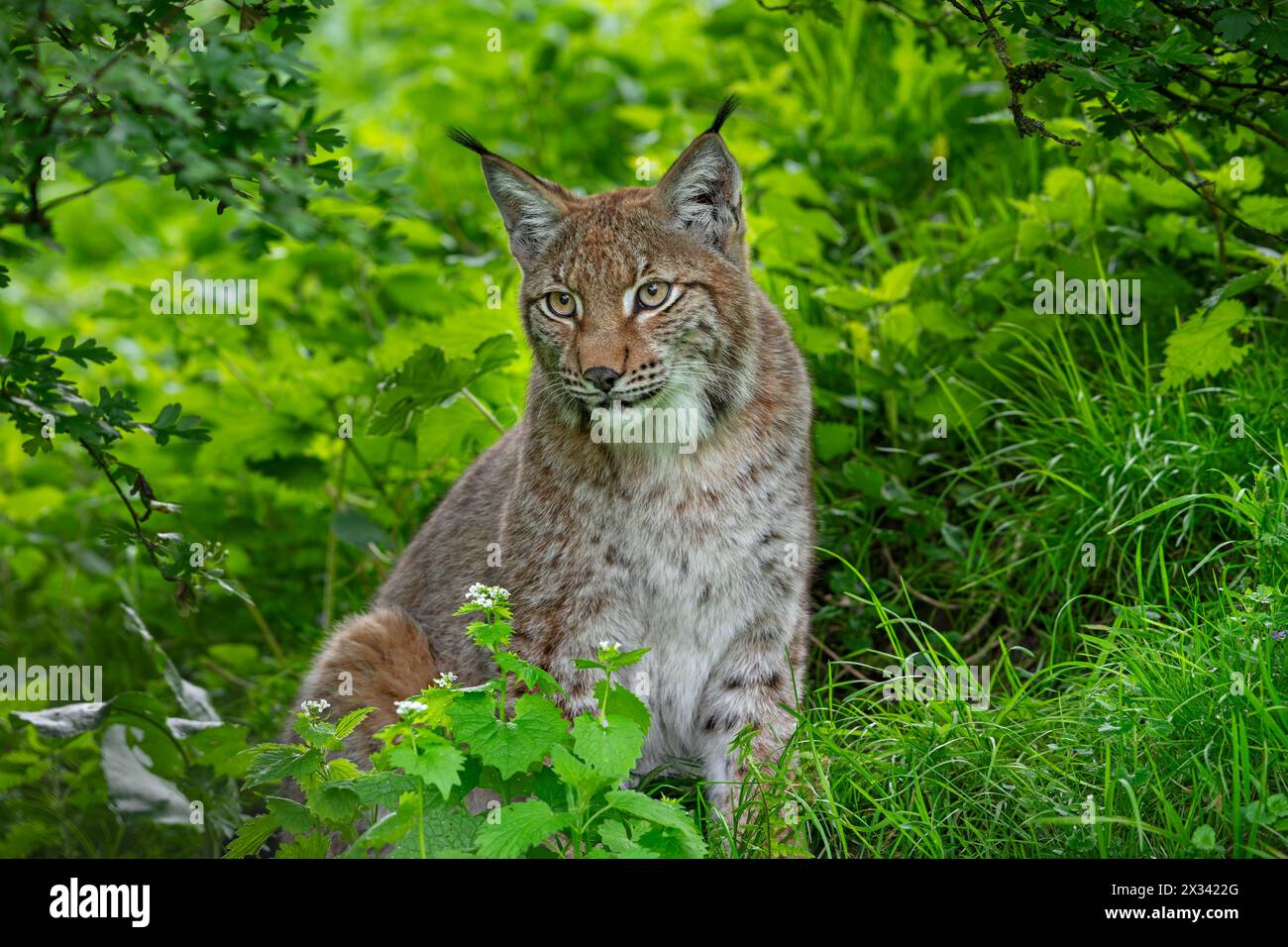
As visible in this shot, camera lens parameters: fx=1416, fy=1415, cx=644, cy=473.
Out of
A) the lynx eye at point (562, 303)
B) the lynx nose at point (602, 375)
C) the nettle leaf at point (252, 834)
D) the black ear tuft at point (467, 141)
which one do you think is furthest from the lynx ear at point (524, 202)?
the nettle leaf at point (252, 834)

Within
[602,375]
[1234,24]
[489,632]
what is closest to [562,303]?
[602,375]

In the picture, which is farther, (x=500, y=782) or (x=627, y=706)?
(x=627, y=706)

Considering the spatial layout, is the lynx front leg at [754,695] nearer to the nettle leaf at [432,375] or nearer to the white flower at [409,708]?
the white flower at [409,708]

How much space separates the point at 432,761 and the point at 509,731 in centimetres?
24

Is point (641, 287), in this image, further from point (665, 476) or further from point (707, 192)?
point (665, 476)

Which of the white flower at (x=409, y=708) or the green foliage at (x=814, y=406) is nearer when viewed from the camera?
the white flower at (x=409, y=708)

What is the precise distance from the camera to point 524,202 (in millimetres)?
4430

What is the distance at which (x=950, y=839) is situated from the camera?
3793mm

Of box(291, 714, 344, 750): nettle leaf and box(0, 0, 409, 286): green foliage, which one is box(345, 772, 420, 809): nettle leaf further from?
box(0, 0, 409, 286): green foliage

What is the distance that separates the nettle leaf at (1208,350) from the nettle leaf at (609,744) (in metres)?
2.42

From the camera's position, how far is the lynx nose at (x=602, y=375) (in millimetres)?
4023

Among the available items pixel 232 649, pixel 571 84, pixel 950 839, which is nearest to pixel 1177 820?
pixel 950 839

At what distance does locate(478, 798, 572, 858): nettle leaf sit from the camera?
3.13 metres
